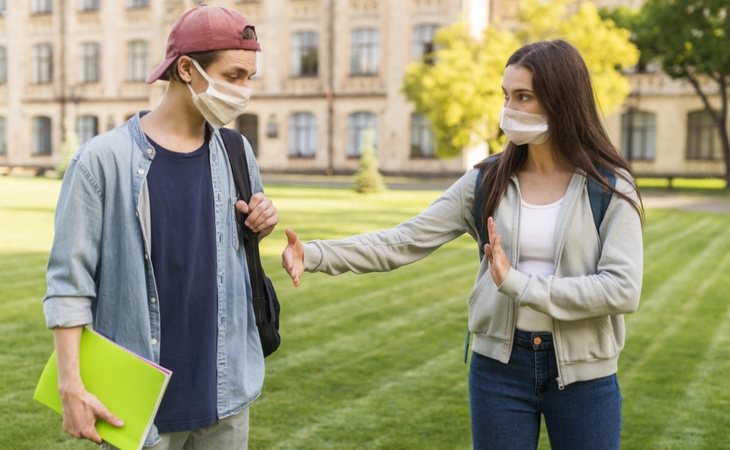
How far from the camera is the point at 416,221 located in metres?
3.76

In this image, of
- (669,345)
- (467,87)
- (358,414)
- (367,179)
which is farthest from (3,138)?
(358,414)

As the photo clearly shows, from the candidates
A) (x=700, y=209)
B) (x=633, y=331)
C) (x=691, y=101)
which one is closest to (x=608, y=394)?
(x=633, y=331)

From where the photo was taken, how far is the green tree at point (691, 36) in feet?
120

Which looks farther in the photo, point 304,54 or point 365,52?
point 304,54

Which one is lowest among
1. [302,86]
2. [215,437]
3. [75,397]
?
[215,437]

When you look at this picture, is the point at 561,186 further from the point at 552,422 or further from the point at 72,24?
the point at 72,24

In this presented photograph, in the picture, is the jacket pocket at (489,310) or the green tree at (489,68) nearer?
the jacket pocket at (489,310)

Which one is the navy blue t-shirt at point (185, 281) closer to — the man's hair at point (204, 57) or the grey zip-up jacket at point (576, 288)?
the man's hair at point (204, 57)

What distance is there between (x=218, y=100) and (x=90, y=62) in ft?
170

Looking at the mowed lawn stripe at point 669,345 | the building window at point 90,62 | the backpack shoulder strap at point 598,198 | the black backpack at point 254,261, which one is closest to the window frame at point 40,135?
the building window at point 90,62

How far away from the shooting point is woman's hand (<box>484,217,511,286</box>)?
3.23 metres

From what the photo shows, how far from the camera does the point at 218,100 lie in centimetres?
321

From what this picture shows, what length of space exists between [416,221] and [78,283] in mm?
1298

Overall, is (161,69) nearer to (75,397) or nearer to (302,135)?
(75,397)
